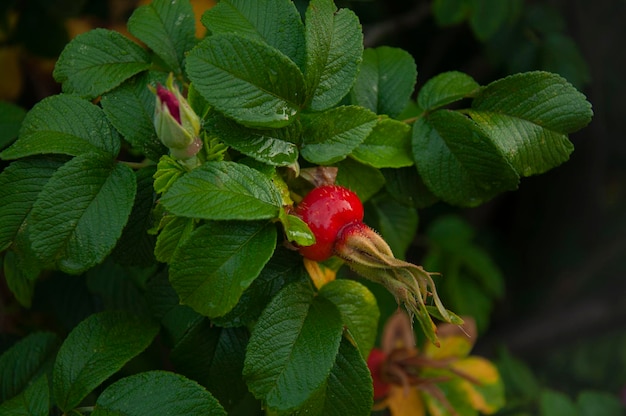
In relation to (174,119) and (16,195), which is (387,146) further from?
(16,195)

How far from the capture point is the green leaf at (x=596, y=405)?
1.46 m

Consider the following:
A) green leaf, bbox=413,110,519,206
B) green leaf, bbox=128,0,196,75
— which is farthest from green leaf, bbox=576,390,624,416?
green leaf, bbox=128,0,196,75

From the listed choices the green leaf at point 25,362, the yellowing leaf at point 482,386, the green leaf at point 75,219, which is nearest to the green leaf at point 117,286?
the green leaf at point 25,362

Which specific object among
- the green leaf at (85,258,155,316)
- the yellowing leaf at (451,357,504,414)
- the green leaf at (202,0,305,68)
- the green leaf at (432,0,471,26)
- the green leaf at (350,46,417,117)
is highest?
the green leaf at (202,0,305,68)

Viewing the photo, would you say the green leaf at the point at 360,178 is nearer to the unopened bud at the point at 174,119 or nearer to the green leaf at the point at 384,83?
the green leaf at the point at 384,83

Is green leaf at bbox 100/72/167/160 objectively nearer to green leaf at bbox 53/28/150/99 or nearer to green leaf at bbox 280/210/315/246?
green leaf at bbox 53/28/150/99

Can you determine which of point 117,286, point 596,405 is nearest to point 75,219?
point 117,286

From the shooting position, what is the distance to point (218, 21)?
2.69 ft

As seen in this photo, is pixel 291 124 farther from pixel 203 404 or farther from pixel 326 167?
pixel 203 404

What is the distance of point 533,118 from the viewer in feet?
2.77

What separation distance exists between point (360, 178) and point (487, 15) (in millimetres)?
734

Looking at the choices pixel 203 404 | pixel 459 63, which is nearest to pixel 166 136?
pixel 203 404

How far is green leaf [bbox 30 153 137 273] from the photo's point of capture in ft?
2.47

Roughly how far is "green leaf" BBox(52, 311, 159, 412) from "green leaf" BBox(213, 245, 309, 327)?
0.13 metres
